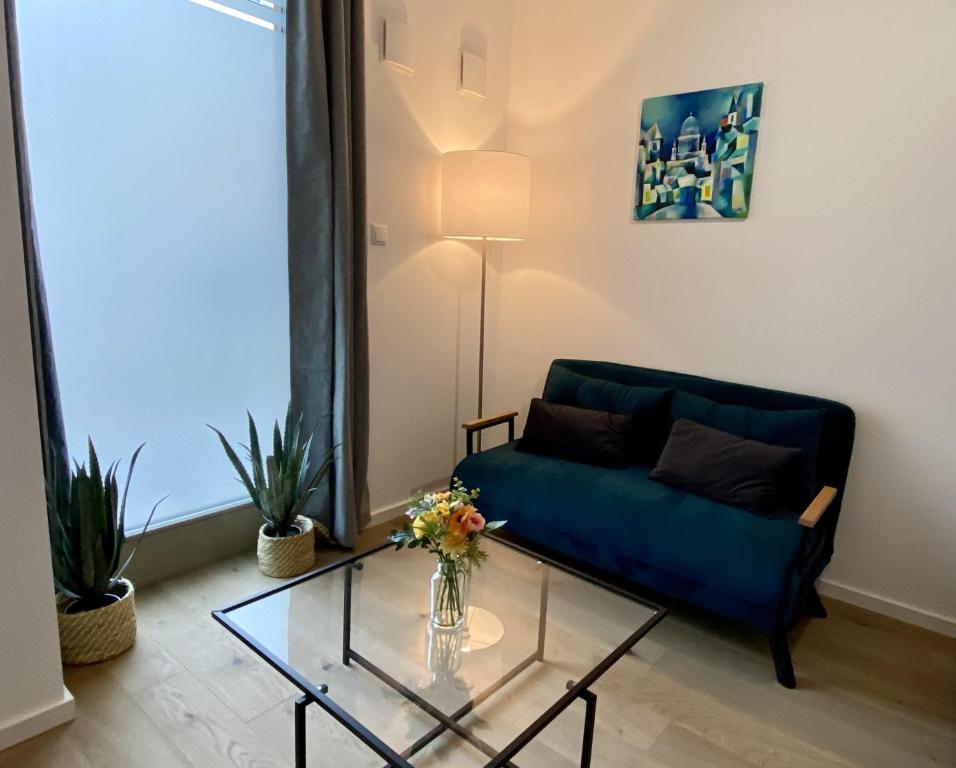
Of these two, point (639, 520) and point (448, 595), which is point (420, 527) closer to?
point (448, 595)

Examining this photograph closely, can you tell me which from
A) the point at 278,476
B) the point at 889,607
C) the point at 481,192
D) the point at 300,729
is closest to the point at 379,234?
the point at 481,192

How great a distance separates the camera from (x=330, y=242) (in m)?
2.57

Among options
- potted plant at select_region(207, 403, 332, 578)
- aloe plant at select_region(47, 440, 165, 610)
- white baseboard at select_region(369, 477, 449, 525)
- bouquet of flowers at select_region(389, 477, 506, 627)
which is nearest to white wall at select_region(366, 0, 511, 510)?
white baseboard at select_region(369, 477, 449, 525)

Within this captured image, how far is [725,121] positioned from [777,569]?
6.10 ft

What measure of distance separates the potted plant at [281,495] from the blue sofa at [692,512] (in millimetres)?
713

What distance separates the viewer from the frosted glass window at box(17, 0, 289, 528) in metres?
2.08

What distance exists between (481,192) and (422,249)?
42 centimetres

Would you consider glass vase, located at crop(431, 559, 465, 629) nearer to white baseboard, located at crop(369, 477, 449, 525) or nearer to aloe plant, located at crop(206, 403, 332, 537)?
aloe plant, located at crop(206, 403, 332, 537)

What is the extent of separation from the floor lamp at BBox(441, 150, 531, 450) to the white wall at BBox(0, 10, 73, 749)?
180 centimetres

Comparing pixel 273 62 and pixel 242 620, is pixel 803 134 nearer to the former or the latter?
pixel 273 62

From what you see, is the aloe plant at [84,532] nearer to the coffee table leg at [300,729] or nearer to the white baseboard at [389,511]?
the coffee table leg at [300,729]

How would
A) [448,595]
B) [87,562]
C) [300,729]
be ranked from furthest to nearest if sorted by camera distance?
[87,562], [448,595], [300,729]

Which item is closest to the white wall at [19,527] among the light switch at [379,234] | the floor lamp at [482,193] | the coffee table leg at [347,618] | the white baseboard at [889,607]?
the coffee table leg at [347,618]

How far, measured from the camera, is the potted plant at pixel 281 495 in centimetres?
249
